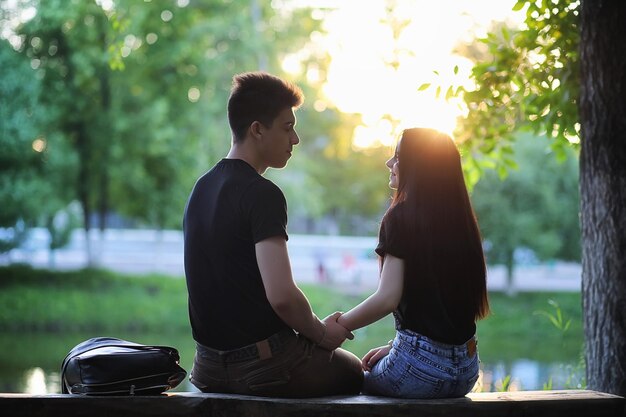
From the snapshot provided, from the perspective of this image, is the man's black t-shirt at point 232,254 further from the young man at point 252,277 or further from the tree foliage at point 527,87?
the tree foliage at point 527,87

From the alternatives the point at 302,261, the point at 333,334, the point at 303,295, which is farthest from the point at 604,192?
the point at 302,261

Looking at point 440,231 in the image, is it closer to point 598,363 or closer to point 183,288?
point 598,363

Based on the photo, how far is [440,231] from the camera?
8.87ft

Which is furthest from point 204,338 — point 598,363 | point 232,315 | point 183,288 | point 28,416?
point 183,288

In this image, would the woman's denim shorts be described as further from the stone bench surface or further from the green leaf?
the green leaf

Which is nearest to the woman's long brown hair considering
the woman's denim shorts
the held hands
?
the woman's denim shorts

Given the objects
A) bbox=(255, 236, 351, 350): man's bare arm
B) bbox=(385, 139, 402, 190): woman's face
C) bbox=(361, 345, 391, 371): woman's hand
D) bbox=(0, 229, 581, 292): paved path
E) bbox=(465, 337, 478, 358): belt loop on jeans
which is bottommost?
bbox=(0, 229, 581, 292): paved path

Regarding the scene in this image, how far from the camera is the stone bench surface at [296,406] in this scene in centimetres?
250

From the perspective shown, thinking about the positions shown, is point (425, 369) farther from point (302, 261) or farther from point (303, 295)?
point (302, 261)

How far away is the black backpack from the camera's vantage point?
8.19 feet

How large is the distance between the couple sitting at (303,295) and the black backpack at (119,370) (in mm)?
182

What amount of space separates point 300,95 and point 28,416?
1.33 meters

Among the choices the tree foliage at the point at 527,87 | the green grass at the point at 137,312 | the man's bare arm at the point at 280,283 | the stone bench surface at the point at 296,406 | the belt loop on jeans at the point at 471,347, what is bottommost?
the green grass at the point at 137,312

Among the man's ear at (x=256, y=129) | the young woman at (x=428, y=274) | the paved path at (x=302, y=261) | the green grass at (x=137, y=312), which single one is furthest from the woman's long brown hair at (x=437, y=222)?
the paved path at (x=302, y=261)
